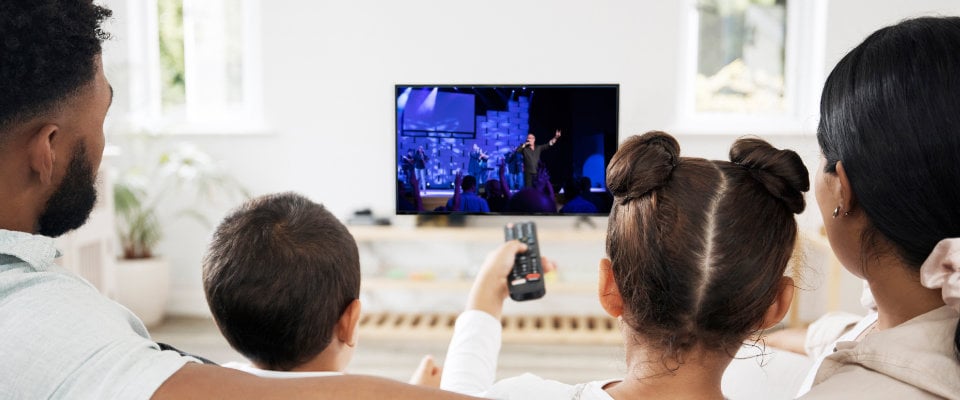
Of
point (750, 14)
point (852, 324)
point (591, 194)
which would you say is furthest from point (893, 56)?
point (750, 14)

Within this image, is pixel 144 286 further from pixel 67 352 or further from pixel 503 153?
pixel 67 352

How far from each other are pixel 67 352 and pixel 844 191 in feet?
2.24

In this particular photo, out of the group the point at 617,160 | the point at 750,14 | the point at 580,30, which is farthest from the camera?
the point at 750,14

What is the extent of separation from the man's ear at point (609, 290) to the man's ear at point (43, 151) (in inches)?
21.7

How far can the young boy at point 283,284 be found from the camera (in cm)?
91

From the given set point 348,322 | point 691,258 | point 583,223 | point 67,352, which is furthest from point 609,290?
point 583,223

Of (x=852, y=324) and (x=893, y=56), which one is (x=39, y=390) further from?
(x=852, y=324)

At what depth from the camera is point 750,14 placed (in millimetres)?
2990

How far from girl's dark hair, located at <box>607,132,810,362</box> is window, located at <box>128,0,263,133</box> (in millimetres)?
2577

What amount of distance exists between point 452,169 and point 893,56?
49 centimetres

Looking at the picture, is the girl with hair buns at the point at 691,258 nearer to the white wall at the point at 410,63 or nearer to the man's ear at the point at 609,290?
the man's ear at the point at 609,290

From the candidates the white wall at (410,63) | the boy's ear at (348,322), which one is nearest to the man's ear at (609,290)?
the boy's ear at (348,322)

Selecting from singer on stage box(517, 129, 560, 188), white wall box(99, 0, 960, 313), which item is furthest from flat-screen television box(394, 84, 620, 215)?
white wall box(99, 0, 960, 313)

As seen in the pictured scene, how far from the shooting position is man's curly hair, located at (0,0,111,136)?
60 cm
